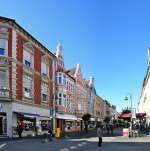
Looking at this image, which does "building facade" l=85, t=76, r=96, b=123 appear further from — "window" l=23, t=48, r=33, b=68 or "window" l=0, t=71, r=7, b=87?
"window" l=0, t=71, r=7, b=87

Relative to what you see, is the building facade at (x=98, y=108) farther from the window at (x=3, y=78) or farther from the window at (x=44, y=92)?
the window at (x=3, y=78)

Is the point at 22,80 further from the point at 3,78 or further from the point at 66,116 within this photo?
the point at 66,116

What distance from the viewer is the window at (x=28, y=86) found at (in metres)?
50.3

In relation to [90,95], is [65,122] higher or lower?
lower

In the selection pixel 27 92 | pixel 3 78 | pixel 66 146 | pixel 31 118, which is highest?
pixel 3 78

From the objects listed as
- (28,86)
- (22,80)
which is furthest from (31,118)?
(22,80)

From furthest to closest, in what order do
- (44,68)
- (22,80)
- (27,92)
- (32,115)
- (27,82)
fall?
(44,68) → (27,82) → (27,92) → (32,115) → (22,80)

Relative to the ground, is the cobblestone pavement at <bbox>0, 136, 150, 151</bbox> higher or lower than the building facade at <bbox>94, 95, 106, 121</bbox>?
lower

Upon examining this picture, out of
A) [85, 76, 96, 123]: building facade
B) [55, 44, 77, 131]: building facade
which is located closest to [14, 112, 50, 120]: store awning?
[55, 44, 77, 131]: building facade

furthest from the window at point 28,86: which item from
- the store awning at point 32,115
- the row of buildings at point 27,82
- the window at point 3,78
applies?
the window at point 3,78

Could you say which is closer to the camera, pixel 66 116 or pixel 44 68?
pixel 44 68

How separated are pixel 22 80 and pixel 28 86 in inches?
103

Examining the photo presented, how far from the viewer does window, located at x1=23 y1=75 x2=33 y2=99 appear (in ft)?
165

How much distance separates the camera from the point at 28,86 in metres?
51.5
